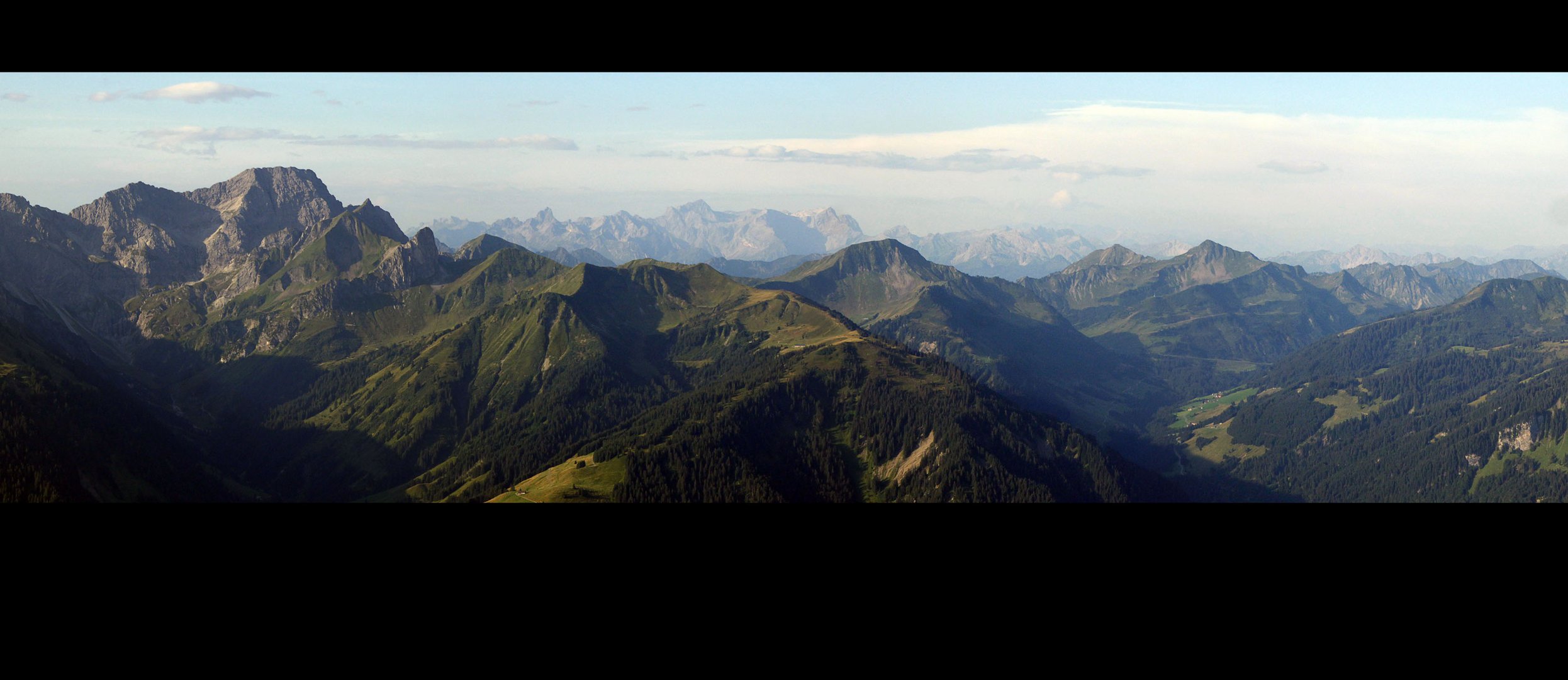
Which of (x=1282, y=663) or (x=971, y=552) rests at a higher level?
(x=971, y=552)

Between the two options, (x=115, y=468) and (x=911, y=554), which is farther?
(x=115, y=468)

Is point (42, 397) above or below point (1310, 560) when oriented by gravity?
below

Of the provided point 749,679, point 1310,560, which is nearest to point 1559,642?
point 1310,560

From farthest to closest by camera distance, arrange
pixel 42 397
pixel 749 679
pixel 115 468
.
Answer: pixel 42 397 → pixel 115 468 → pixel 749 679

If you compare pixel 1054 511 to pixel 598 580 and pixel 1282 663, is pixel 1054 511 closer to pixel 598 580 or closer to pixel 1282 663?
pixel 1282 663
